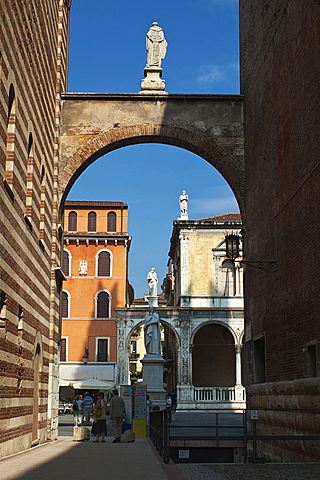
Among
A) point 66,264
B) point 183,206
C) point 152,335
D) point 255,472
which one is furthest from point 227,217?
point 255,472

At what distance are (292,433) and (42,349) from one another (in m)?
5.76

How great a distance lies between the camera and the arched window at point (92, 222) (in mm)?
46406

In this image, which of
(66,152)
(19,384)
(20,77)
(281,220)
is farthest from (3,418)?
(66,152)

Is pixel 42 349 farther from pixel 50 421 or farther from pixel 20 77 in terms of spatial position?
pixel 20 77

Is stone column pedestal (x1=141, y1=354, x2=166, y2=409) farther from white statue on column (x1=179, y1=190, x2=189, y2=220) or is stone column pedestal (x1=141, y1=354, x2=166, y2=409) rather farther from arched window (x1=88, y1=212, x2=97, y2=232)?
arched window (x1=88, y1=212, x2=97, y2=232)

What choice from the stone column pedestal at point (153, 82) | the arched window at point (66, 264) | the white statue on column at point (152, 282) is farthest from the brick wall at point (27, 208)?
the arched window at point (66, 264)

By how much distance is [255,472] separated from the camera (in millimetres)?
9367

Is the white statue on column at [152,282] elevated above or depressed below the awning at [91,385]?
above

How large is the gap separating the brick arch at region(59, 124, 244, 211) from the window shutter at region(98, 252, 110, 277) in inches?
1082

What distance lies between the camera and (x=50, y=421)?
1573cm

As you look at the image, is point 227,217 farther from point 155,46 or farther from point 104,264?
point 155,46

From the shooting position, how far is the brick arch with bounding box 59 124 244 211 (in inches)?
687

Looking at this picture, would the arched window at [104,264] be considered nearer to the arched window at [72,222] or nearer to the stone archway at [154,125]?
the arched window at [72,222]

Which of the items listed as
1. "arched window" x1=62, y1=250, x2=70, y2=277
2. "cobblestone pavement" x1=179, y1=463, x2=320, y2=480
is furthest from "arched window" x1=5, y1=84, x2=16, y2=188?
"arched window" x1=62, y1=250, x2=70, y2=277
